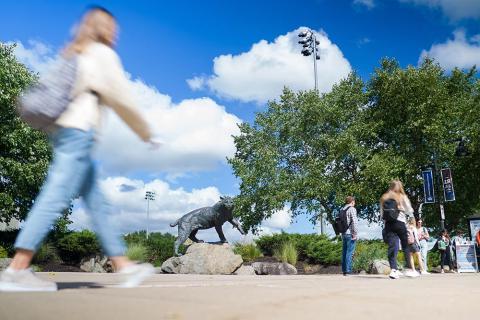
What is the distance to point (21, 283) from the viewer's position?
3.45 metres

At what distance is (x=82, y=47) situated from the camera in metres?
3.84

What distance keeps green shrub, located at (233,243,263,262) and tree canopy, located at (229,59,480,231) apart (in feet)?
36.6

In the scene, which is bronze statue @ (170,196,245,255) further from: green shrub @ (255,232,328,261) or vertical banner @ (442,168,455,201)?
vertical banner @ (442,168,455,201)

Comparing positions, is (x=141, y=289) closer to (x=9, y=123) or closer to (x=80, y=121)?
(x=80, y=121)

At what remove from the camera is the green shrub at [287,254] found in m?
18.7

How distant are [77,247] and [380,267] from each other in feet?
42.8

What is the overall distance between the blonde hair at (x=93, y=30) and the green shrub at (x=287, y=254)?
15660 millimetres

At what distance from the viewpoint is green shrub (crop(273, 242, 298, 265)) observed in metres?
18.7

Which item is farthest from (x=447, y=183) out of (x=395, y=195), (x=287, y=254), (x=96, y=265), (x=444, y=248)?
(x=96, y=265)

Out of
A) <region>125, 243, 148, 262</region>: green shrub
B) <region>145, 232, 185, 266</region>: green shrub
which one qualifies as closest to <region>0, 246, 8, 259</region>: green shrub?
<region>125, 243, 148, 262</region>: green shrub

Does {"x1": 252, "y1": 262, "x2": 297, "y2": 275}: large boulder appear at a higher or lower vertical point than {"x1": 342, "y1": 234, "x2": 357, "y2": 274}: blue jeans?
lower

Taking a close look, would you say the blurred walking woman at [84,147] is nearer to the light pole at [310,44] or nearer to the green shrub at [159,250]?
the green shrub at [159,250]

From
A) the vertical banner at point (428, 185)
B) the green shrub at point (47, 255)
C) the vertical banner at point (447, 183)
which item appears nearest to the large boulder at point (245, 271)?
the green shrub at point (47, 255)

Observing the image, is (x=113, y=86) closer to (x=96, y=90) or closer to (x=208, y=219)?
(x=96, y=90)
